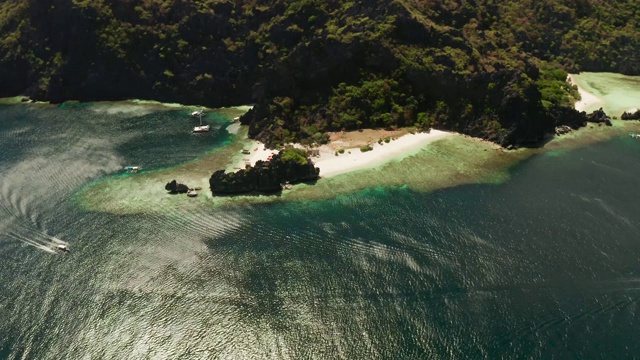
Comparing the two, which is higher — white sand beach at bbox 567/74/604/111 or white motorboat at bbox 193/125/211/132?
Result: white sand beach at bbox 567/74/604/111

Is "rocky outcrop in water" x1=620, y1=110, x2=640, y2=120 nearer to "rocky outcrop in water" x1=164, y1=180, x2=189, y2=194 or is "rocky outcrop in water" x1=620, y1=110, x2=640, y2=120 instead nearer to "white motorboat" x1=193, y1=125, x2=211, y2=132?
"white motorboat" x1=193, y1=125, x2=211, y2=132

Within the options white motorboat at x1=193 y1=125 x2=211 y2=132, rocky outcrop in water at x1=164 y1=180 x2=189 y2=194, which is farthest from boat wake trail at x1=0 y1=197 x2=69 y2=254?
white motorboat at x1=193 y1=125 x2=211 y2=132

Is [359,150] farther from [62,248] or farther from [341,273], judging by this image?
[62,248]

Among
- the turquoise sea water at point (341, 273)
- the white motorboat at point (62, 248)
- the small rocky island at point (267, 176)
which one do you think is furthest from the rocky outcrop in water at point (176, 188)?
the white motorboat at point (62, 248)

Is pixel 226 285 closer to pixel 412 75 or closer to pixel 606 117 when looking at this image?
pixel 412 75

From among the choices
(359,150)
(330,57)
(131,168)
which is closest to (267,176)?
(359,150)

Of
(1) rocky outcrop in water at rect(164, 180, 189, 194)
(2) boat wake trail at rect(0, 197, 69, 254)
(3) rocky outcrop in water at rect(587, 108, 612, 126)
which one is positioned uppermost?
(3) rocky outcrop in water at rect(587, 108, 612, 126)

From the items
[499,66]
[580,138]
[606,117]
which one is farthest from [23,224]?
[606,117]
